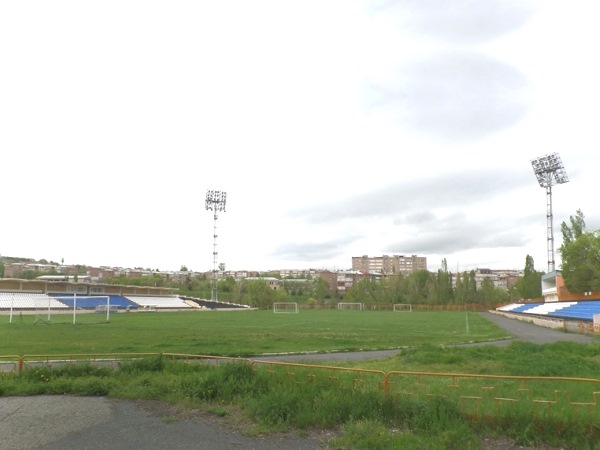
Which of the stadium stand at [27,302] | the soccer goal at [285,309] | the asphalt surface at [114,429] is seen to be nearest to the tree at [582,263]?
the soccer goal at [285,309]

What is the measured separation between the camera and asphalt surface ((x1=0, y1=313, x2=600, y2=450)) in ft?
22.8

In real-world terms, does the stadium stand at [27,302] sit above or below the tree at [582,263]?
below

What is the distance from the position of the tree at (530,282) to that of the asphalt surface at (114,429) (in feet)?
370

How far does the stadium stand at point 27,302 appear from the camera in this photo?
7331 centimetres

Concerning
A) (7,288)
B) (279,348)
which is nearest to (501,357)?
(279,348)

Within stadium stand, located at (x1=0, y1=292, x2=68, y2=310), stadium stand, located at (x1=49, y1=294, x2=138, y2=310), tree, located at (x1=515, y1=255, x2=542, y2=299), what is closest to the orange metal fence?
stadium stand, located at (x1=0, y1=292, x2=68, y2=310)

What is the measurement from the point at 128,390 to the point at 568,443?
8083 mm

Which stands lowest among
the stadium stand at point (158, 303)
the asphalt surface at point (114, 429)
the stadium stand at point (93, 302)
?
the stadium stand at point (158, 303)

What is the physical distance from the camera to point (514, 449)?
6.64m

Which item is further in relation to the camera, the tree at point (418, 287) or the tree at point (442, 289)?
the tree at point (418, 287)

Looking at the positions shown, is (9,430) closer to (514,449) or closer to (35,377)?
(35,377)

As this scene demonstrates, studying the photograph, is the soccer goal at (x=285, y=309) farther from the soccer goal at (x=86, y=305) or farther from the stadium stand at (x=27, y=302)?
the stadium stand at (x=27, y=302)

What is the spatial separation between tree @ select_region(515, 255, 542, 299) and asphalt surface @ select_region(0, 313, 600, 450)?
113 metres

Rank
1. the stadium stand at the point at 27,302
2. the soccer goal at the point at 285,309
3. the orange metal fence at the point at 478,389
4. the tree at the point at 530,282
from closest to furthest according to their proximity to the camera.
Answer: the orange metal fence at the point at 478,389 < the stadium stand at the point at 27,302 < the soccer goal at the point at 285,309 < the tree at the point at 530,282
